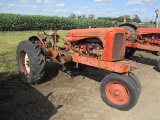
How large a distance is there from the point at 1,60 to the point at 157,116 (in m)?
5.25

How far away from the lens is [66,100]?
473 centimetres

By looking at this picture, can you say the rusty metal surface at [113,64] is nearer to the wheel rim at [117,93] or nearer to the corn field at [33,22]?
the wheel rim at [117,93]

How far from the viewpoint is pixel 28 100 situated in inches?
181

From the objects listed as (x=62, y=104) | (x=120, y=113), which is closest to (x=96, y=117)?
(x=120, y=113)

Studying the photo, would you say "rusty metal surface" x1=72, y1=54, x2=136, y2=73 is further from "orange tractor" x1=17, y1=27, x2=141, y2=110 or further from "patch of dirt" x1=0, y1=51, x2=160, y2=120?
"patch of dirt" x1=0, y1=51, x2=160, y2=120

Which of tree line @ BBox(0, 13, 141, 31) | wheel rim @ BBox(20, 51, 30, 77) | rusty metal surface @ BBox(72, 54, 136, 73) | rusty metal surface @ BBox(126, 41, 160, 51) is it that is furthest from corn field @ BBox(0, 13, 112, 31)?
rusty metal surface @ BBox(72, 54, 136, 73)

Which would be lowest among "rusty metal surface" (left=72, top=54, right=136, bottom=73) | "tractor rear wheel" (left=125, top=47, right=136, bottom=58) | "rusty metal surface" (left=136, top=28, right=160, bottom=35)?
"tractor rear wheel" (left=125, top=47, right=136, bottom=58)

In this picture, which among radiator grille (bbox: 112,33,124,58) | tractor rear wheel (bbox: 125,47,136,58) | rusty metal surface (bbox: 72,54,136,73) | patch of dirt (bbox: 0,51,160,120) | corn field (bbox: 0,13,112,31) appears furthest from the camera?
corn field (bbox: 0,13,112,31)

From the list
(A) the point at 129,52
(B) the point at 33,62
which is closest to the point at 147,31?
(A) the point at 129,52

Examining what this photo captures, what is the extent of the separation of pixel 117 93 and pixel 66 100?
3.52 ft

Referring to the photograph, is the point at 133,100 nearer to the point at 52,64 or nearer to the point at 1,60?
the point at 52,64

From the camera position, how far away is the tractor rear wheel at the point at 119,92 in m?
4.27

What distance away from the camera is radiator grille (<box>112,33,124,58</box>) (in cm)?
472

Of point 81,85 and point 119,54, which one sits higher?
point 119,54
